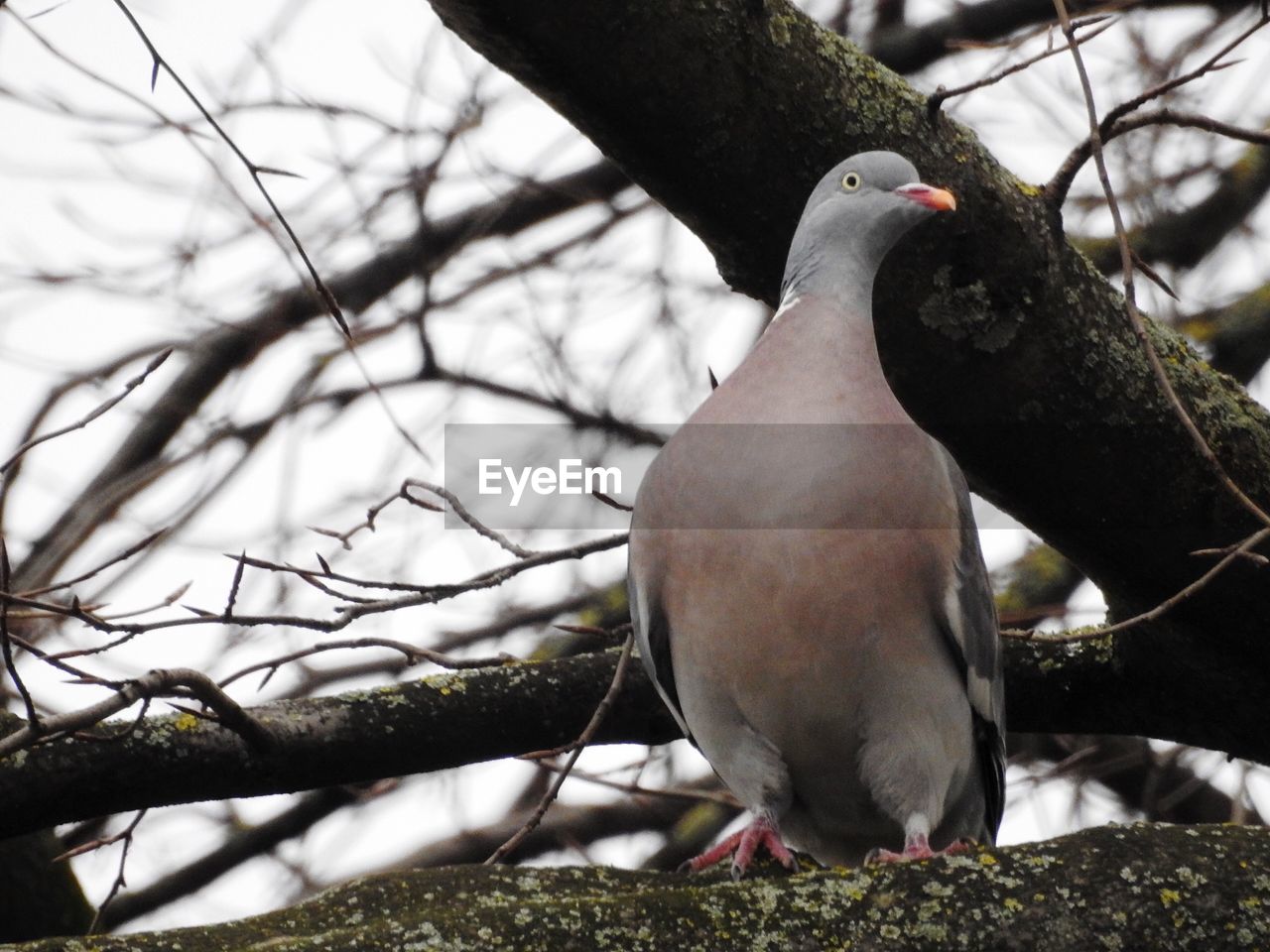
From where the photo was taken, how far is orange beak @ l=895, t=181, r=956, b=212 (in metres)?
2.77

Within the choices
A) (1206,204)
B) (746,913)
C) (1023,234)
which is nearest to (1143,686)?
(1023,234)

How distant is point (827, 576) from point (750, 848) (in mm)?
501

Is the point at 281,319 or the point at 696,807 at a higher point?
the point at 281,319

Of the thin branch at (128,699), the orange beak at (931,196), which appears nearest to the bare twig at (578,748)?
the thin branch at (128,699)

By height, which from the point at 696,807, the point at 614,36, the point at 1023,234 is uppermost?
the point at 614,36

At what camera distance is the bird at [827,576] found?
109 inches

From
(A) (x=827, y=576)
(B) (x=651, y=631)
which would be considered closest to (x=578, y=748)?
(B) (x=651, y=631)

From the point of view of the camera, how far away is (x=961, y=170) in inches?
113

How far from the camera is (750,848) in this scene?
2.75m

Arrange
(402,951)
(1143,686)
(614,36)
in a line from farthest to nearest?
(1143,686) → (614,36) → (402,951)

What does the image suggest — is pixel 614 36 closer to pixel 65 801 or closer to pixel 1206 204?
pixel 65 801

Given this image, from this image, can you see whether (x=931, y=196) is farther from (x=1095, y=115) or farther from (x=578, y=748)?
(x=578, y=748)

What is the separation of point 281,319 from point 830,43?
2.77m

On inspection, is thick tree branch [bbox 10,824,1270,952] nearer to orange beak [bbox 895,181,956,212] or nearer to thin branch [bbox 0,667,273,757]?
thin branch [bbox 0,667,273,757]
